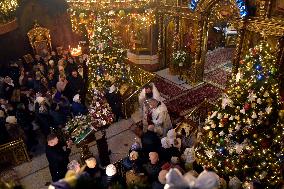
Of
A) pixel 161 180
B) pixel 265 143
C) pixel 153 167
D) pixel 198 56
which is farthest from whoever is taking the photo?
pixel 198 56

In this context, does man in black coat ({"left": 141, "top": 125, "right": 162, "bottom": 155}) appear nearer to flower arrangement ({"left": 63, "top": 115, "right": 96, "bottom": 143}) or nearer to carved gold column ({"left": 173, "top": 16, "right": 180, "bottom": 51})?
flower arrangement ({"left": 63, "top": 115, "right": 96, "bottom": 143})

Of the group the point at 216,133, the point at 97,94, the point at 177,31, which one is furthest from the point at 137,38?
the point at 216,133

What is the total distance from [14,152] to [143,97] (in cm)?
506

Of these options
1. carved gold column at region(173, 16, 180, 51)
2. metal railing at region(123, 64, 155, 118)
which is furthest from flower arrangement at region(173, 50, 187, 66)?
metal railing at region(123, 64, 155, 118)

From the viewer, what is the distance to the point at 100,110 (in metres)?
12.4

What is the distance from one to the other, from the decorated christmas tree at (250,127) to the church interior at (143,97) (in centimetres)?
3

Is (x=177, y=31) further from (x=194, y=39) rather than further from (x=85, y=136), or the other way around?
(x=85, y=136)

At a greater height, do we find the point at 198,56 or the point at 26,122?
the point at 198,56

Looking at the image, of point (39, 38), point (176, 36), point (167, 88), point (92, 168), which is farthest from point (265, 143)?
point (39, 38)

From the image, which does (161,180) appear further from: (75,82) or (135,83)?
(135,83)

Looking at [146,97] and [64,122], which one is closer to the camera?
[64,122]

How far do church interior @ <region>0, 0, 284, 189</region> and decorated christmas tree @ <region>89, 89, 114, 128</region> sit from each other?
4 cm

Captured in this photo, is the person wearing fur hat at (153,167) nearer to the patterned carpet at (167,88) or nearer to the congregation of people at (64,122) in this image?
the congregation of people at (64,122)

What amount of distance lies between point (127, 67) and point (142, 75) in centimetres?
103
